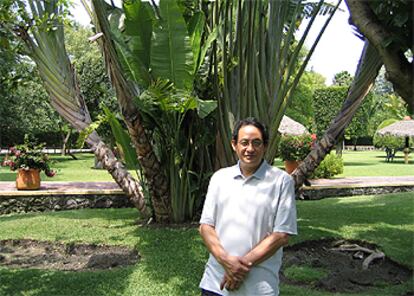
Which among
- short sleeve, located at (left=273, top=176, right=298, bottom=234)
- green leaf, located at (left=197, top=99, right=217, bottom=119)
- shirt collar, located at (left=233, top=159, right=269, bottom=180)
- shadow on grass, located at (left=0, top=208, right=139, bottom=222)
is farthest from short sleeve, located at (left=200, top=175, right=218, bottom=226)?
shadow on grass, located at (left=0, top=208, right=139, bottom=222)

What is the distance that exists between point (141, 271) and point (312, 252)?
251 cm

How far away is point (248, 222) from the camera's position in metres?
2.60

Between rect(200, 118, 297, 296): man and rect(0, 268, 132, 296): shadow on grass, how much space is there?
2525 millimetres

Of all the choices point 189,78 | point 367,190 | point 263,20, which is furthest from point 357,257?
point 367,190

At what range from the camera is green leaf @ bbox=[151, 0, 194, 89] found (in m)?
6.29

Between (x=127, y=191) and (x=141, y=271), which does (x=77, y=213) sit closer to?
(x=127, y=191)

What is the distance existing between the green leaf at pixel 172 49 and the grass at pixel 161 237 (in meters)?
2.39

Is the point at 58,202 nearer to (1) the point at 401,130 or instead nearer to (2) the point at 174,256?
(2) the point at 174,256

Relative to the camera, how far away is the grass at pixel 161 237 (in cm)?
496

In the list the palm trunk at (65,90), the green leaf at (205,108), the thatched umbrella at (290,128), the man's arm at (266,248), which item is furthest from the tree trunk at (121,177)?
the thatched umbrella at (290,128)

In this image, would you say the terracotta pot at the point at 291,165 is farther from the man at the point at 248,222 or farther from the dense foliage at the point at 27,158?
the man at the point at 248,222

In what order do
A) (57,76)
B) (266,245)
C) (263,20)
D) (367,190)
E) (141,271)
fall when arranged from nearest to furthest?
(266,245), (141,271), (263,20), (57,76), (367,190)

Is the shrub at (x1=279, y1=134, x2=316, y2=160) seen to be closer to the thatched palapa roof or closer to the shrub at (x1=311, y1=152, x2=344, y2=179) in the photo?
the shrub at (x1=311, y1=152, x2=344, y2=179)

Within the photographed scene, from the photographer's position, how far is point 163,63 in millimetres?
6609
